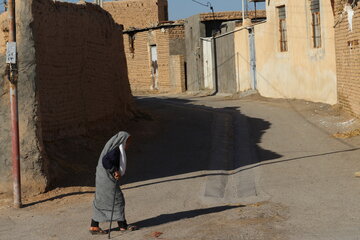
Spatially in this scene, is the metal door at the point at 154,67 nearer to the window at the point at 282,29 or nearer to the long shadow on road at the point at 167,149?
the window at the point at 282,29

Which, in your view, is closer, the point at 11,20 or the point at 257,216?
the point at 257,216

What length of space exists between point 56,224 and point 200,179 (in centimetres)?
311

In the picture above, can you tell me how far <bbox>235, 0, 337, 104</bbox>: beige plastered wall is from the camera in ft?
63.4

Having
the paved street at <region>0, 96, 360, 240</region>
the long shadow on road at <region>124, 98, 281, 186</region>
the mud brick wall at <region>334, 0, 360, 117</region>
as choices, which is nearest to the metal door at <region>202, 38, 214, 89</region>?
the long shadow on road at <region>124, 98, 281, 186</region>

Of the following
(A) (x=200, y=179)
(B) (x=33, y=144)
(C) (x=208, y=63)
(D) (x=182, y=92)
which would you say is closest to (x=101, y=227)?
(B) (x=33, y=144)

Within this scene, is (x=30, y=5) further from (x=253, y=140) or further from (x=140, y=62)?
(x=140, y=62)

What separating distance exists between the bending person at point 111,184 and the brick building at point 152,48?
26.7 meters

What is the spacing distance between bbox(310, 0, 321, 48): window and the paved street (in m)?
3.76

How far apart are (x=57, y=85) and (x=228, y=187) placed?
330 centimetres

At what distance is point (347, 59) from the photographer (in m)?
16.7

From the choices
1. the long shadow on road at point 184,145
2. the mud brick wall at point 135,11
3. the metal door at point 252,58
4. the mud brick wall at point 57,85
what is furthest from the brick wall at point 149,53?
the mud brick wall at point 57,85

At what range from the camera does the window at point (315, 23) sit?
2020 cm

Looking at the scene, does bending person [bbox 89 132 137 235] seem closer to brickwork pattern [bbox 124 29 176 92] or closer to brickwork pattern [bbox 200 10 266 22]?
brickwork pattern [bbox 200 10 266 22]

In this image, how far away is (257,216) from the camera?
8219 mm
